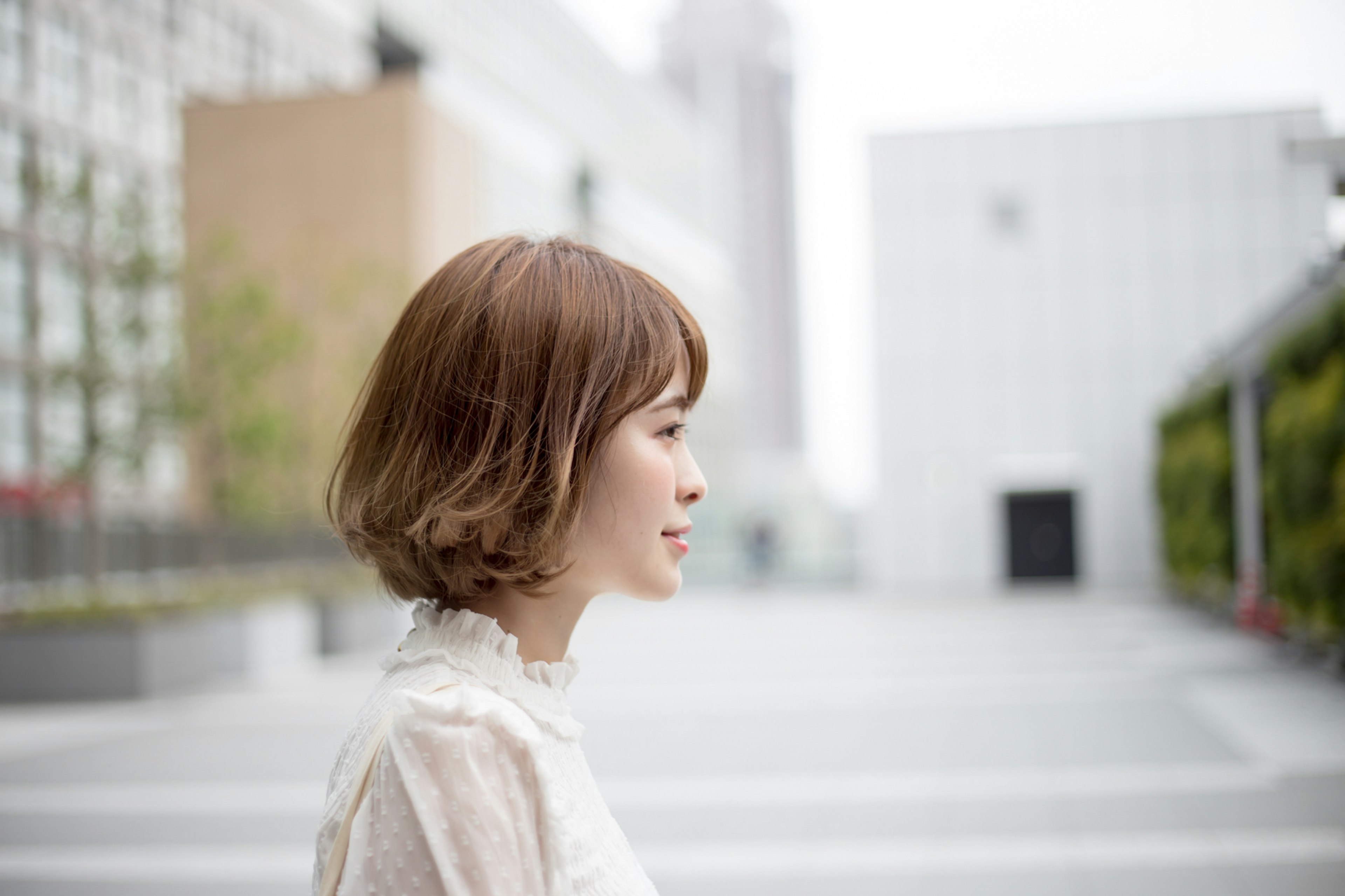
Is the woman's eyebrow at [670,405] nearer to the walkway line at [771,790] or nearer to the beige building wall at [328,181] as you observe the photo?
the walkway line at [771,790]

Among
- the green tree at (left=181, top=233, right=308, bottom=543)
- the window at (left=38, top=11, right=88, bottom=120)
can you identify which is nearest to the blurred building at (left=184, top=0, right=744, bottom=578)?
the green tree at (left=181, top=233, right=308, bottom=543)

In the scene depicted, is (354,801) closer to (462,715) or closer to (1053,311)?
(462,715)

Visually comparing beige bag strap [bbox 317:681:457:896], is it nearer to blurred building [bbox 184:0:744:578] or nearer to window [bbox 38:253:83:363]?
blurred building [bbox 184:0:744:578]

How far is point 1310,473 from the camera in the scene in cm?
879

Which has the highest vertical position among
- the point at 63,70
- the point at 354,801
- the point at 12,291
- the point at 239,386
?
the point at 63,70

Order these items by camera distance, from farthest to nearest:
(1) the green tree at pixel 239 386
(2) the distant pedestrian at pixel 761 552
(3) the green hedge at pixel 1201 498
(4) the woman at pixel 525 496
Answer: (2) the distant pedestrian at pixel 761 552 < (3) the green hedge at pixel 1201 498 < (1) the green tree at pixel 239 386 < (4) the woman at pixel 525 496

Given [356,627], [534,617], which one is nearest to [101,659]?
[356,627]

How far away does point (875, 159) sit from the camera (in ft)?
72.6

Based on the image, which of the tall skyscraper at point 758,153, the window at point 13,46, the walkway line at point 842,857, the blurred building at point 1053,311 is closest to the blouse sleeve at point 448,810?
the walkway line at point 842,857

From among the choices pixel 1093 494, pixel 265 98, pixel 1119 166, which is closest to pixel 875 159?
pixel 1119 166

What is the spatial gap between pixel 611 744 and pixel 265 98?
22.0 meters

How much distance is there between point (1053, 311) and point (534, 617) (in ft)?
72.5

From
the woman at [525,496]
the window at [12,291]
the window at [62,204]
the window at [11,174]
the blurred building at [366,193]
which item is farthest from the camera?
the window at [12,291]

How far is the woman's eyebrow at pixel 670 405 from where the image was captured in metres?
1.11
